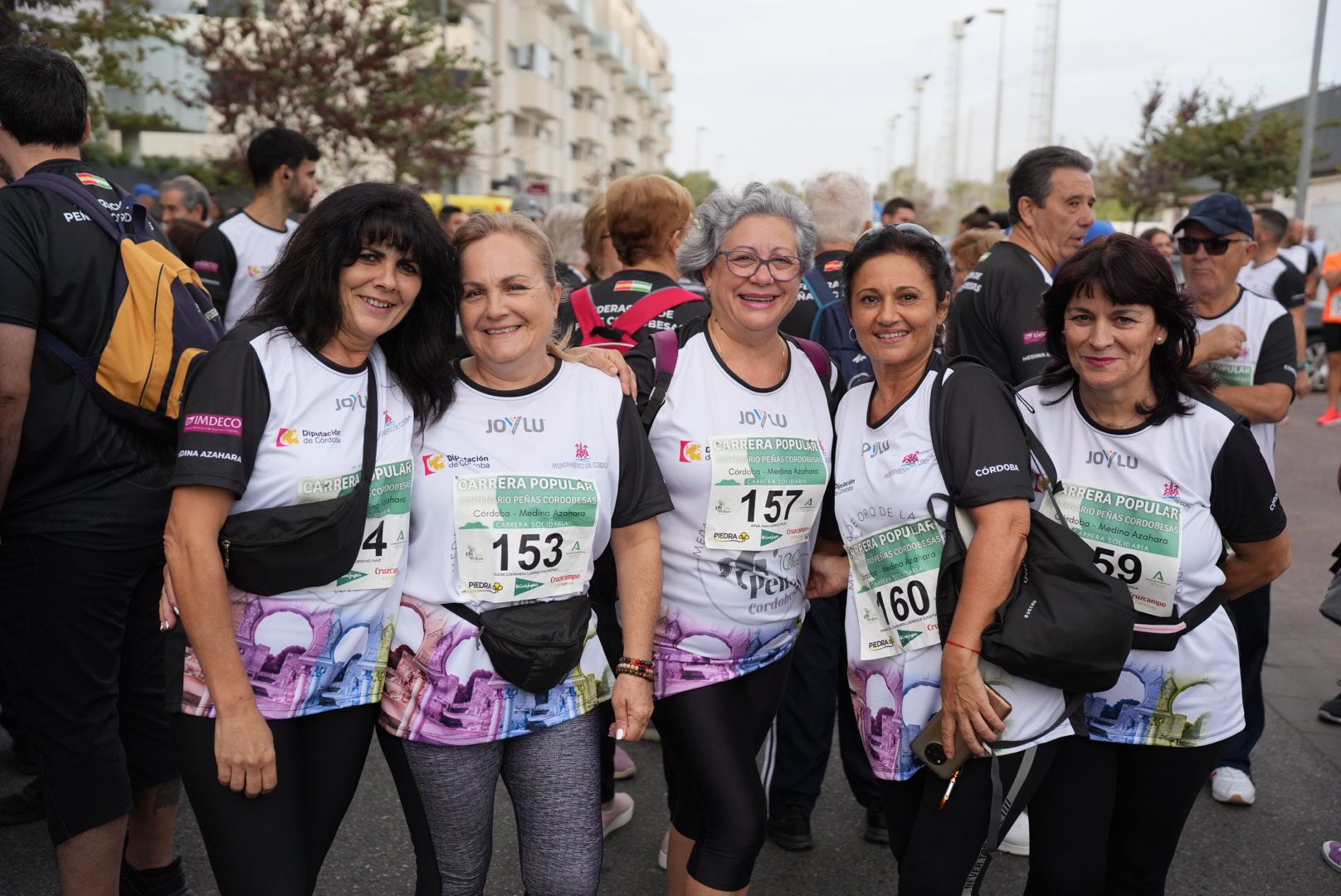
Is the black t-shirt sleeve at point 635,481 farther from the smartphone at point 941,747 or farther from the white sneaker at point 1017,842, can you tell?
the white sneaker at point 1017,842

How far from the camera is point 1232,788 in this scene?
427 cm

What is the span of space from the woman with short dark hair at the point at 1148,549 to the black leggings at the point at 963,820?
0.17 metres

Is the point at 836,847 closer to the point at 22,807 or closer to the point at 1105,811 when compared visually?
the point at 1105,811

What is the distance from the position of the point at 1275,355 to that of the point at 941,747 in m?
2.51

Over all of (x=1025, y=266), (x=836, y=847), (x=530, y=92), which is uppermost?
(x=530, y=92)

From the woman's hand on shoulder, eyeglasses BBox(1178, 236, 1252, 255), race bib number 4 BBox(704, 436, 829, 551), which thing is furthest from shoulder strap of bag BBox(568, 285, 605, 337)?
eyeglasses BBox(1178, 236, 1252, 255)

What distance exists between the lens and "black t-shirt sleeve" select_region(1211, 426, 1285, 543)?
8.64 ft

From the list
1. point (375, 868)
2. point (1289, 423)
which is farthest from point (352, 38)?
point (375, 868)

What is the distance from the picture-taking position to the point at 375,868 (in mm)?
3691

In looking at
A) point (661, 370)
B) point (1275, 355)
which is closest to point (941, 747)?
point (661, 370)

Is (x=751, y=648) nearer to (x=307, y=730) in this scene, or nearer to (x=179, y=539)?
(x=307, y=730)

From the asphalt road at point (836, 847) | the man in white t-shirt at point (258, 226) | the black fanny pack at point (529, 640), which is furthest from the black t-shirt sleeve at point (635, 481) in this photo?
the man in white t-shirt at point (258, 226)

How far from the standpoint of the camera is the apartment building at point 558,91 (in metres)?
37.6

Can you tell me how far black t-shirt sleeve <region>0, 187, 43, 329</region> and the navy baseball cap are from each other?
3.82 meters
